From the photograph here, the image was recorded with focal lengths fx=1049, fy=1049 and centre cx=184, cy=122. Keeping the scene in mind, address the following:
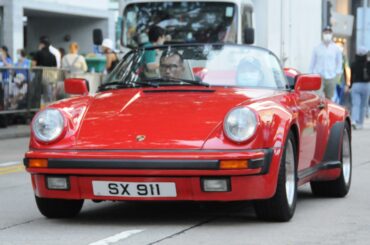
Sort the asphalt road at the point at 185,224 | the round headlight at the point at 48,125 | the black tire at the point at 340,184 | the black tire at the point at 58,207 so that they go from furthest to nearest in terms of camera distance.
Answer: the black tire at the point at 340,184, the black tire at the point at 58,207, the round headlight at the point at 48,125, the asphalt road at the point at 185,224

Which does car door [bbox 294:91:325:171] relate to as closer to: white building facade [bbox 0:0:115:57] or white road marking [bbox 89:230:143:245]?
white road marking [bbox 89:230:143:245]

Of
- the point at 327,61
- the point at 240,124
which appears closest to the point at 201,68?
the point at 240,124

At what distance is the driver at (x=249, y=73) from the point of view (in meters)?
8.10

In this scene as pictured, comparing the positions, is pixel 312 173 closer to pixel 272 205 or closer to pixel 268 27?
pixel 272 205

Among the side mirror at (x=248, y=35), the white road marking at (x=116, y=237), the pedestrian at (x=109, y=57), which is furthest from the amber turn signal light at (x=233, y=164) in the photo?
the pedestrian at (x=109, y=57)

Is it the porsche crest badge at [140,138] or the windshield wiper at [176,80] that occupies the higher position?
the windshield wiper at [176,80]

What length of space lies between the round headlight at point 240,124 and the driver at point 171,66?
125 cm

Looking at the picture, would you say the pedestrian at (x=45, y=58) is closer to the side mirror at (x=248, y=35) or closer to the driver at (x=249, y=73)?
the side mirror at (x=248, y=35)

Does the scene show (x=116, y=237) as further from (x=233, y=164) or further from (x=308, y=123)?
(x=308, y=123)

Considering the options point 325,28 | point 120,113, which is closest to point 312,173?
point 120,113

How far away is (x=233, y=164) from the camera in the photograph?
6.79 m

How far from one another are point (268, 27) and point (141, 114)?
1116cm

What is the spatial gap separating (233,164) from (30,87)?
14.5 meters

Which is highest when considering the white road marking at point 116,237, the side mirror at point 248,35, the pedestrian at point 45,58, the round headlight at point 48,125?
the side mirror at point 248,35
